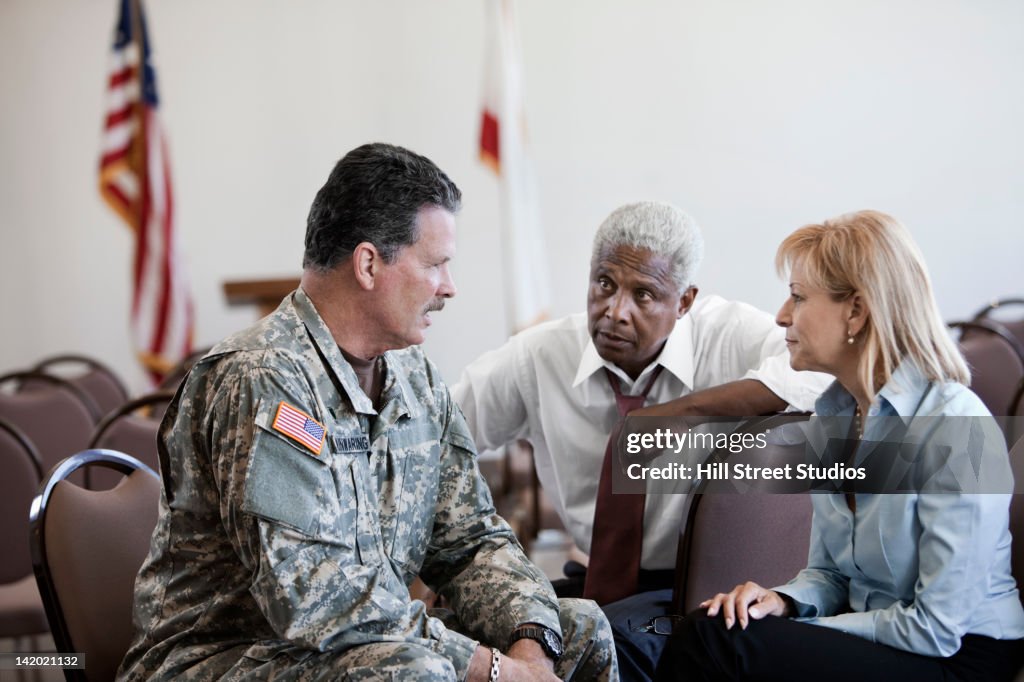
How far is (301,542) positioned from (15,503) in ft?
5.71

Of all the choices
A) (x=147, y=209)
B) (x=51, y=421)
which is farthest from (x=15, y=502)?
(x=147, y=209)

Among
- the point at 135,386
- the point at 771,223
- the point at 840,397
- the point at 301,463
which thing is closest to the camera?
the point at 301,463

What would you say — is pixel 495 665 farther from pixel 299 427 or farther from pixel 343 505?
pixel 299 427

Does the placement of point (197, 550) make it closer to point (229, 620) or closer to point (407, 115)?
point (229, 620)

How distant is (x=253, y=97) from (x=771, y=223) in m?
3.09

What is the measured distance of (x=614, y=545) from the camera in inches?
A: 81.0

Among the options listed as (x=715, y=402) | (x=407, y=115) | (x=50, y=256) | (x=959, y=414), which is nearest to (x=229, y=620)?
(x=715, y=402)

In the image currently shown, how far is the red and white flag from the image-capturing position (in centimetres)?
519

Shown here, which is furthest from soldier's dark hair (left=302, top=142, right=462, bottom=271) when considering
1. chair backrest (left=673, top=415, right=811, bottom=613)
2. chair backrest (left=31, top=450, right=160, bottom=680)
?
chair backrest (left=673, top=415, right=811, bottom=613)

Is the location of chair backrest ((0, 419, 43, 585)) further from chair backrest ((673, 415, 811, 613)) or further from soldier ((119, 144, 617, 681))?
chair backrest ((673, 415, 811, 613))

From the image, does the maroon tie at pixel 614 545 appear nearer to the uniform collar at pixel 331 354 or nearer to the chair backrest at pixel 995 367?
the uniform collar at pixel 331 354

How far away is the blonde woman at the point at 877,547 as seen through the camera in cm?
147

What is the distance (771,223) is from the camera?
5746 mm

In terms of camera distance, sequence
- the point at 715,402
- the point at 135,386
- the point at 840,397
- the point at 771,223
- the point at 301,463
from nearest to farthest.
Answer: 1. the point at 301,463
2. the point at 840,397
3. the point at 715,402
4. the point at 771,223
5. the point at 135,386
